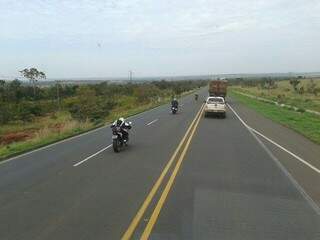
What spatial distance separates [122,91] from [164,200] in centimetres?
11112

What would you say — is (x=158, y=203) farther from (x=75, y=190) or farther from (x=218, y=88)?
(x=218, y=88)

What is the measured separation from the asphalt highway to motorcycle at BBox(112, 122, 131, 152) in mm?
326

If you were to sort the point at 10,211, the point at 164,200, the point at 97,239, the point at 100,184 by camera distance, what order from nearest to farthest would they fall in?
the point at 97,239 < the point at 10,211 < the point at 164,200 < the point at 100,184

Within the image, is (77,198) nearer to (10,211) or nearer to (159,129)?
(10,211)

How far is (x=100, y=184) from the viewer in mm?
11039

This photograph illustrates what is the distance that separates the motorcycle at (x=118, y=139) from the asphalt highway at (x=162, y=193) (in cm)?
33

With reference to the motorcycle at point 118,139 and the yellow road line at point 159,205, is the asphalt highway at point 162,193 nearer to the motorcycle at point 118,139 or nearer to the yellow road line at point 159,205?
the yellow road line at point 159,205

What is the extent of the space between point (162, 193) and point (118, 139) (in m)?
7.57

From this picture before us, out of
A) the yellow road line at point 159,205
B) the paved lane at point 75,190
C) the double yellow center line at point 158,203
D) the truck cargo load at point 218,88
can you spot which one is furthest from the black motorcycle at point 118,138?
the truck cargo load at point 218,88

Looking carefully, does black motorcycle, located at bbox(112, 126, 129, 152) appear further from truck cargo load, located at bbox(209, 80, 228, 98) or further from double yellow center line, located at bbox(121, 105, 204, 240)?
truck cargo load, located at bbox(209, 80, 228, 98)

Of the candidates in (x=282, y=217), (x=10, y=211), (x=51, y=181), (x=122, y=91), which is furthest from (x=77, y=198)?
(x=122, y=91)

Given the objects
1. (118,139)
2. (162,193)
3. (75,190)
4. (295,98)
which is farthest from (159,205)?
(295,98)

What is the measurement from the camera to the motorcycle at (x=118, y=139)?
17.1 meters

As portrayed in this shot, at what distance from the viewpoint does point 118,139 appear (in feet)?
57.1
